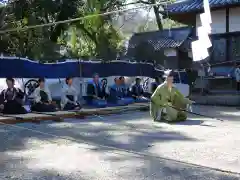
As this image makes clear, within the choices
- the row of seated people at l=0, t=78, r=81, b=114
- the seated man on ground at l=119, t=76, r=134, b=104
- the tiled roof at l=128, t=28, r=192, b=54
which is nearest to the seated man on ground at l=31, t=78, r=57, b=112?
the row of seated people at l=0, t=78, r=81, b=114

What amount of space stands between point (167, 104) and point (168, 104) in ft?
0.14

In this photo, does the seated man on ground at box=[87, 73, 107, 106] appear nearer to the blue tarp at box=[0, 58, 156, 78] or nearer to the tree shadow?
the blue tarp at box=[0, 58, 156, 78]

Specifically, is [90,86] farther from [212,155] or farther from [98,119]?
[212,155]

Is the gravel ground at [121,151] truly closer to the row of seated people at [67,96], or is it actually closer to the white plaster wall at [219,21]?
the row of seated people at [67,96]

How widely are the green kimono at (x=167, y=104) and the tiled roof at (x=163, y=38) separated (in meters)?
9.65

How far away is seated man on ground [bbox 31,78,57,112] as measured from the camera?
1225cm

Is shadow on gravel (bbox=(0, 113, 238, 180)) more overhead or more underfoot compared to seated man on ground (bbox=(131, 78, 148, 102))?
more underfoot

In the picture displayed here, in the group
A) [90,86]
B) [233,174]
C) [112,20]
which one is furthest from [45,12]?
[233,174]

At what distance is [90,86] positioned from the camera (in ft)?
48.8

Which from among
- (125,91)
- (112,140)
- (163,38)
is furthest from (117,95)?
(163,38)

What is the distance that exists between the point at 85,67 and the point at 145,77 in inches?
138

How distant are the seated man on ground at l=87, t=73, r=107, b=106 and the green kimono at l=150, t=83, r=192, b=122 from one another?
11.9 feet

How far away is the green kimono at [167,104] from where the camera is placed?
1097 centimetres

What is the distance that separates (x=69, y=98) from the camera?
43.6 ft
